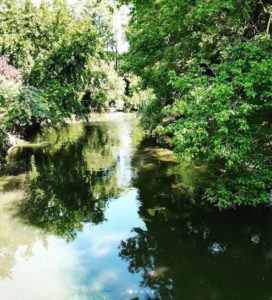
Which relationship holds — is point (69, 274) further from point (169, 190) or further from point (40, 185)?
point (40, 185)

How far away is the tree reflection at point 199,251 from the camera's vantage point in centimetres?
809

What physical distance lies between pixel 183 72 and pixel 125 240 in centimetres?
767

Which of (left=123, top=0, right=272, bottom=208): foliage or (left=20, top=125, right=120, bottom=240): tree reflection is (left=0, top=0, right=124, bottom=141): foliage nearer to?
(left=20, top=125, right=120, bottom=240): tree reflection

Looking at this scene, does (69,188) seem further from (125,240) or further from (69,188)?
(125,240)

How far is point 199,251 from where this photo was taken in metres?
9.77

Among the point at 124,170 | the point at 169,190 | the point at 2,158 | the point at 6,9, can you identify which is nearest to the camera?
the point at 169,190

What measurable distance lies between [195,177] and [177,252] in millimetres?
7074

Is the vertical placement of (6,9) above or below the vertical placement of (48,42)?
above

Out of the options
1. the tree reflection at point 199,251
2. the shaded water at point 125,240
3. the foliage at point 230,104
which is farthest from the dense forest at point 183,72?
the shaded water at point 125,240

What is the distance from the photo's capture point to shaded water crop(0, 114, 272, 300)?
8273mm

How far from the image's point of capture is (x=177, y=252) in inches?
386

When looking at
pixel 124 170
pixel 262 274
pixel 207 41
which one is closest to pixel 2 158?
pixel 124 170

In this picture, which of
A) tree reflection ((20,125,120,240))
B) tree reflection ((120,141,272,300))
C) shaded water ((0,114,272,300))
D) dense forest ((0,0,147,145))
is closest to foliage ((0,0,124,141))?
dense forest ((0,0,147,145))

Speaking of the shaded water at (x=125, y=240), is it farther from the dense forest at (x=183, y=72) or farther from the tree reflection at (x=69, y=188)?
the dense forest at (x=183, y=72)
